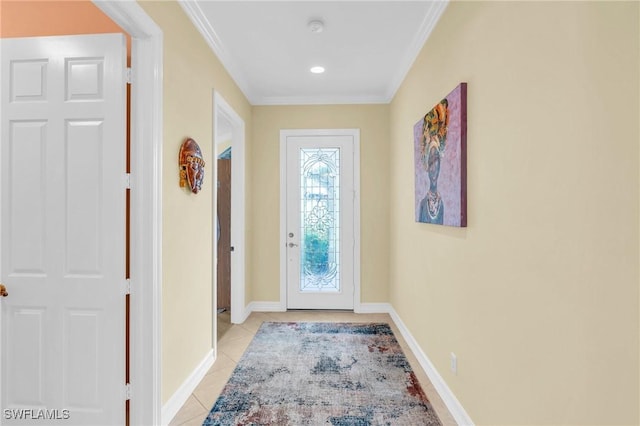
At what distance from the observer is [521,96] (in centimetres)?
138

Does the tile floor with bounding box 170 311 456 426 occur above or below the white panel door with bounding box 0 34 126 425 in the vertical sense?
below

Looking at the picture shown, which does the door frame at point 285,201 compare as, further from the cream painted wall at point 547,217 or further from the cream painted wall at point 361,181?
the cream painted wall at point 547,217

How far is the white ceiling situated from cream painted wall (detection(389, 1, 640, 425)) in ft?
1.69

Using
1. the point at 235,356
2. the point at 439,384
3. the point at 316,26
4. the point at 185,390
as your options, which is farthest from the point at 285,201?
the point at 439,384

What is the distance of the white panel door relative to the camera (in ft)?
5.69

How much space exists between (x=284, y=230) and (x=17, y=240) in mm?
2706

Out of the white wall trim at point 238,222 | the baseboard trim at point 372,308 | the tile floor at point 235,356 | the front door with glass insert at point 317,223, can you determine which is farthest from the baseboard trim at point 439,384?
the white wall trim at point 238,222

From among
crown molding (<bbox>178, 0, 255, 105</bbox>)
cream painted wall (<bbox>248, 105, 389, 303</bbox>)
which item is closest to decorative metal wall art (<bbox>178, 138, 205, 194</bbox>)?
crown molding (<bbox>178, 0, 255, 105</bbox>)

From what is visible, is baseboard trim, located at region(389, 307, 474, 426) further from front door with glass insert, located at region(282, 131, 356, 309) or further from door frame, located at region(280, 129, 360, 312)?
front door with glass insert, located at region(282, 131, 356, 309)

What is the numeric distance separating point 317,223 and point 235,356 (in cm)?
184

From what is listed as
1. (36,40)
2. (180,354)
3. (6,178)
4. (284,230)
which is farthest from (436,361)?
(36,40)

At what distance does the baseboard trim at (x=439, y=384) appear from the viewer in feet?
6.31

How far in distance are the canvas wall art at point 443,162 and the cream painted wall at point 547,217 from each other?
0.24 ft

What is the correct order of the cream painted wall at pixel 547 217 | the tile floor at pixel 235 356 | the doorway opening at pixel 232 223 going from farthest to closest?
the doorway opening at pixel 232 223 → the tile floor at pixel 235 356 → the cream painted wall at pixel 547 217
